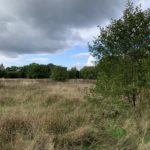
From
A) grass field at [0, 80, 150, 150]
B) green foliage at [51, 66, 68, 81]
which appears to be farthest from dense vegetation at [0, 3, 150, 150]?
green foliage at [51, 66, 68, 81]

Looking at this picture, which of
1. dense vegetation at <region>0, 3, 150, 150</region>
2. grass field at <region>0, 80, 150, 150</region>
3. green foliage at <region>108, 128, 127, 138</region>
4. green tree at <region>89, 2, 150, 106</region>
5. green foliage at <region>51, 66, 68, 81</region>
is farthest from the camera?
green foliage at <region>51, 66, 68, 81</region>

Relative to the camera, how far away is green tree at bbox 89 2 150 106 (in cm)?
936

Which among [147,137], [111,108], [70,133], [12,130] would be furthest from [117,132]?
[111,108]

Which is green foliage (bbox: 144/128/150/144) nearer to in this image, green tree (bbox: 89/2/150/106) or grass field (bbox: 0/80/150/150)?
grass field (bbox: 0/80/150/150)

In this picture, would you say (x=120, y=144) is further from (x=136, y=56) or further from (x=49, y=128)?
(x=136, y=56)

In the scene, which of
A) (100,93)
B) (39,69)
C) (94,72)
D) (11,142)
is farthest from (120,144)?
(39,69)

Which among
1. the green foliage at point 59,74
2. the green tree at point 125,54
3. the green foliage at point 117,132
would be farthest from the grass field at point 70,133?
the green foliage at point 59,74

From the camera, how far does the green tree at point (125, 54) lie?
9.36 meters

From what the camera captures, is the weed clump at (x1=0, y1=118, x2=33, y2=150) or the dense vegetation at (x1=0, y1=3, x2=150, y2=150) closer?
the weed clump at (x1=0, y1=118, x2=33, y2=150)

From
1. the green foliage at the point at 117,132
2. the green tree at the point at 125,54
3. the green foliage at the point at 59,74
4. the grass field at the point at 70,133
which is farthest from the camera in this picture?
the green foliage at the point at 59,74

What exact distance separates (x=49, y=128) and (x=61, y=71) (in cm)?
4398

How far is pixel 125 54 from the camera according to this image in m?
9.82

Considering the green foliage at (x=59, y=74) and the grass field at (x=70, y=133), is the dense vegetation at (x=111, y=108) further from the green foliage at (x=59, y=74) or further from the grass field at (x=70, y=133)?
the green foliage at (x=59, y=74)

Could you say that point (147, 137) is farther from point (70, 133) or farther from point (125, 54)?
point (125, 54)
